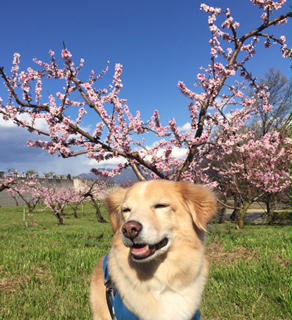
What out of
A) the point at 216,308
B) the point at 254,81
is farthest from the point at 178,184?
Result: the point at 254,81

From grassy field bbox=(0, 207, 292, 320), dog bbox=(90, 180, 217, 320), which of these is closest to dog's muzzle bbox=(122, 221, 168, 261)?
dog bbox=(90, 180, 217, 320)

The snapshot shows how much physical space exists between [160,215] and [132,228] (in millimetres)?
407

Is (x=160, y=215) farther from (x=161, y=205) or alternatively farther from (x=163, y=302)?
(x=163, y=302)

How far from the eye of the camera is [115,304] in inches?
119

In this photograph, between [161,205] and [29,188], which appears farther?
[29,188]

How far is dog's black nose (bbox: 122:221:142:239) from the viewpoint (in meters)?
2.76

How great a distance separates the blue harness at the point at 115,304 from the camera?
294cm

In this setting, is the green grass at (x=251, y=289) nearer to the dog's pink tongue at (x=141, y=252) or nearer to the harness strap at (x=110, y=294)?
the dog's pink tongue at (x=141, y=252)

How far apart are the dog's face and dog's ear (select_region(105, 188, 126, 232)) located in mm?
12

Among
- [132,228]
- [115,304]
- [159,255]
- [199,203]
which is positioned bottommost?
[115,304]

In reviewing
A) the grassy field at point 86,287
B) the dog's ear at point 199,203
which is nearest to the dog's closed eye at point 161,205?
the dog's ear at point 199,203

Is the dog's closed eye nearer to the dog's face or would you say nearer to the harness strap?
the dog's face

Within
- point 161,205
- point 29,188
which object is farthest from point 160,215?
point 29,188

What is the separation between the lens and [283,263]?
5.68 metres
